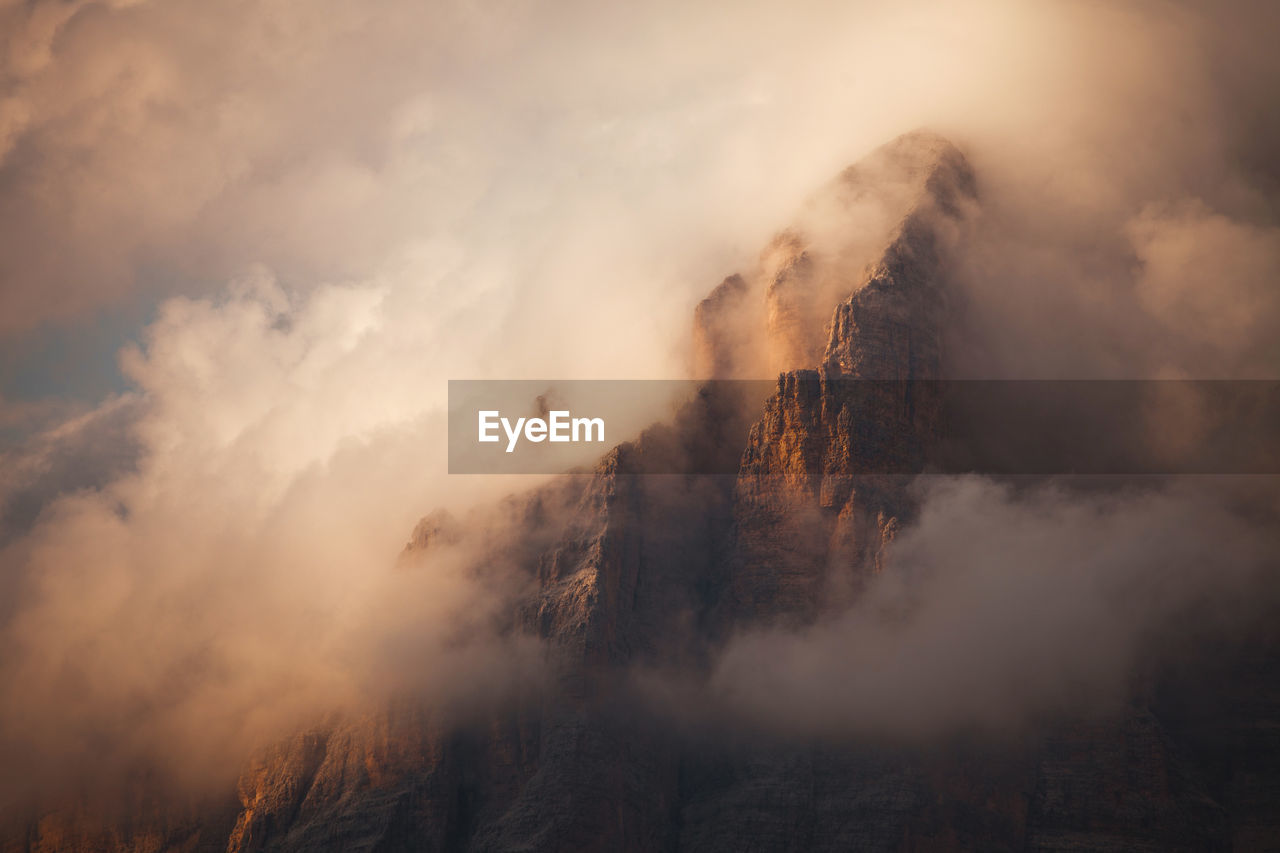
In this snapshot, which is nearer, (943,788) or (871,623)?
(943,788)

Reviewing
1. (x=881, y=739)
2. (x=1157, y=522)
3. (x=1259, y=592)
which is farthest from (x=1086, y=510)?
→ (x=881, y=739)

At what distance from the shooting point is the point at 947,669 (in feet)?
591

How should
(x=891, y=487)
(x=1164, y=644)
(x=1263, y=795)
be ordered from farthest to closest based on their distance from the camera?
(x=891, y=487) → (x=1164, y=644) → (x=1263, y=795)

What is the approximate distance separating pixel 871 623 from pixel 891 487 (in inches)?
704

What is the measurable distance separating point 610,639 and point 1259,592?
7892 cm

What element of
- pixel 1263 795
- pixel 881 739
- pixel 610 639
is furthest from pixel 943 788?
pixel 610 639

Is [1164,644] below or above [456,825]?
above

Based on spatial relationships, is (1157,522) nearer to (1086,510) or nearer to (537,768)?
(1086,510)

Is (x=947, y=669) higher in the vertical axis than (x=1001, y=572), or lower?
lower

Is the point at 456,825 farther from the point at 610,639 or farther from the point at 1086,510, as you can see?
the point at 1086,510

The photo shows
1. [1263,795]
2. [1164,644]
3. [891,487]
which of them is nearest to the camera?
[1263,795]

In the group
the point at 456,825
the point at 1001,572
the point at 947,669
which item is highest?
the point at 1001,572

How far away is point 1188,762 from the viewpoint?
17288 centimetres

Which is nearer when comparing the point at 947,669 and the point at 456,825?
the point at 947,669
